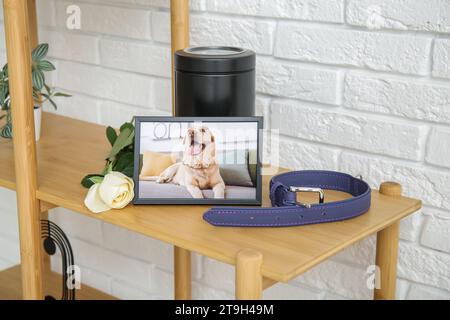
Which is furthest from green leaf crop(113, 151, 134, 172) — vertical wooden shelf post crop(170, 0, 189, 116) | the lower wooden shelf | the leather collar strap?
the lower wooden shelf

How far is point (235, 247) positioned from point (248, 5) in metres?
0.57

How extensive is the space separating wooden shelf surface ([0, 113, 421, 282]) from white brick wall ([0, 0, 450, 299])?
0.10 m

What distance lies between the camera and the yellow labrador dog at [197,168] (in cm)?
120

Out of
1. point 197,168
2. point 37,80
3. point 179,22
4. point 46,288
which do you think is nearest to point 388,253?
point 197,168

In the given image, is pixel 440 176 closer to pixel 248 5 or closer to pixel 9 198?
pixel 248 5

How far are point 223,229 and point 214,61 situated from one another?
0.95 ft

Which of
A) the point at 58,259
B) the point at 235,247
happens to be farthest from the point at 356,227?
the point at 58,259

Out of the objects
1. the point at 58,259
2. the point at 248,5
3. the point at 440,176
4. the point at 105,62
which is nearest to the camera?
the point at 440,176

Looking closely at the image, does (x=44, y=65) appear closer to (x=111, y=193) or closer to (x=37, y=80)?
(x=37, y=80)

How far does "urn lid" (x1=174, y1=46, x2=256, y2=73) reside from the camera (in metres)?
1.27

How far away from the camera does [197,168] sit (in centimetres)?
120

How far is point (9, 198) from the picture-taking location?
2.16 m

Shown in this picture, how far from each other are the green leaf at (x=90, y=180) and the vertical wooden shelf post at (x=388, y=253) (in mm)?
467
